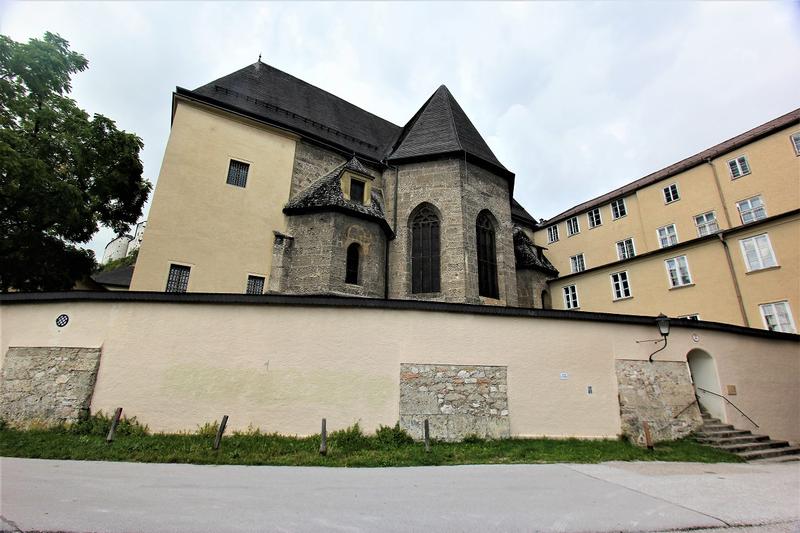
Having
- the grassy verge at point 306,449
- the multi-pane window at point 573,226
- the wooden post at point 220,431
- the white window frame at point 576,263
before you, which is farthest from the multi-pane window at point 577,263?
the wooden post at point 220,431

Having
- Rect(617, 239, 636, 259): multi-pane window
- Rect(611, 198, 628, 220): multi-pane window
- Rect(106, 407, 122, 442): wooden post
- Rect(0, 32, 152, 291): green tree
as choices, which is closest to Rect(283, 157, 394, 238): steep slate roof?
Rect(0, 32, 152, 291): green tree

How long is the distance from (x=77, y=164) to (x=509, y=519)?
15954 mm

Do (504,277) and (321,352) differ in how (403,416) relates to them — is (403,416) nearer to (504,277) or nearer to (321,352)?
(321,352)

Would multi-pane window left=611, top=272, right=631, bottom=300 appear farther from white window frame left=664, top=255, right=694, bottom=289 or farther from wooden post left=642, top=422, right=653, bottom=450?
wooden post left=642, top=422, right=653, bottom=450

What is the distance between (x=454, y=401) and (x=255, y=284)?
26.1 ft

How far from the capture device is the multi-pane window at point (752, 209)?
1566 centimetres

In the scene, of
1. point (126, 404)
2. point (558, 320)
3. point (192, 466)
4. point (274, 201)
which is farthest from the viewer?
point (274, 201)

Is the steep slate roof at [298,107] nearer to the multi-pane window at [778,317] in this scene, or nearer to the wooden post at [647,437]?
the wooden post at [647,437]

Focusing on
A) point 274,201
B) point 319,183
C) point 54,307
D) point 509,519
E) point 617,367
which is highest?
point 319,183

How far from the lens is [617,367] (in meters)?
9.31

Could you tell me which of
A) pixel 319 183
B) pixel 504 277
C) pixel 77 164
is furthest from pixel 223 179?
pixel 504 277

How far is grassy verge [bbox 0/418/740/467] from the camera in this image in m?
6.12

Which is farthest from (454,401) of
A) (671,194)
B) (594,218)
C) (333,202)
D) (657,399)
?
(594,218)

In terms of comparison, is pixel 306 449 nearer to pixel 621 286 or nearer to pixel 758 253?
pixel 621 286
